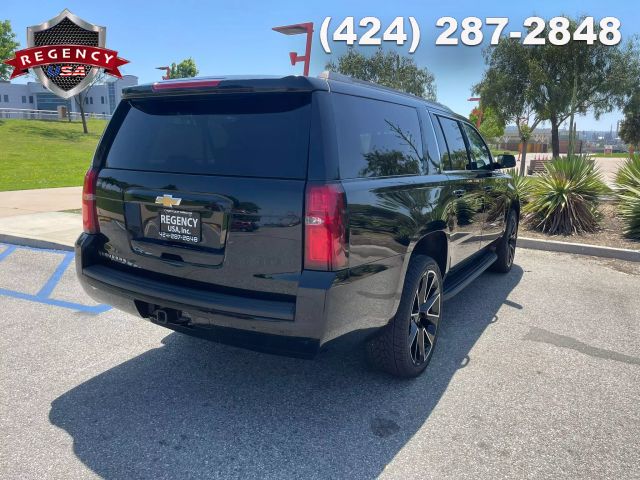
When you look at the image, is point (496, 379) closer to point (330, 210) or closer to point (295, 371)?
point (295, 371)

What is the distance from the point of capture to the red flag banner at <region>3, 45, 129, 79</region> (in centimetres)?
2173

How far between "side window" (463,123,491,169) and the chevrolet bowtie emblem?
10.0ft

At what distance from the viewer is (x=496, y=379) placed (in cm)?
358

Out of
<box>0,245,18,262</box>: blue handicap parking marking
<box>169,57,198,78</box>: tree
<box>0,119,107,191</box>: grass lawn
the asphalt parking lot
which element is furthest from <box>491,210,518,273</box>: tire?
<box>169,57,198,78</box>: tree

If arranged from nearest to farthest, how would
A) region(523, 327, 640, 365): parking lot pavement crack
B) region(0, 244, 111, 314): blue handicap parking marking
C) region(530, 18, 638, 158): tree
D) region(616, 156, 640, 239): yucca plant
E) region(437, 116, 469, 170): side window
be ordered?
1. region(523, 327, 640, 365): parking lot pavement crack
2. region(437, 116, 469, 170): side window
3. region(0, 244, 111, 314): blue handicap parking marking
4. region(616, 156, 640, 239): yucca plant
5. region(530, 18, 638, 158): tree

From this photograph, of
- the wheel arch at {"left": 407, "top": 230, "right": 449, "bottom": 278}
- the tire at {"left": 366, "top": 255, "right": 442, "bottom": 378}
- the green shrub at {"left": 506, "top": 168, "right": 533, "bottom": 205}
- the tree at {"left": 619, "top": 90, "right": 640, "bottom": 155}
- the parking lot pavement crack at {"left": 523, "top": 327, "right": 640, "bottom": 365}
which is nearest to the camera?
the tire at {"left": 366, "top": 255, "right": 442, "bottom": 378}

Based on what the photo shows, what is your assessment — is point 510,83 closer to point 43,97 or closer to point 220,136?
point 220,136

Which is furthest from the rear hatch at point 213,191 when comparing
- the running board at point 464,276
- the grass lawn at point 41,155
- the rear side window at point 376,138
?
the grass lawn at point 41,155

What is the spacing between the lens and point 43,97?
91688mm

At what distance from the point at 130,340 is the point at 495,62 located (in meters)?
26.4

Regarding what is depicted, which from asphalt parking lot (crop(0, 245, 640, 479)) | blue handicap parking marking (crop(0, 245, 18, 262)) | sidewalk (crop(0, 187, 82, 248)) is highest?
sidewalk (crop(0, 187, 82, 248))

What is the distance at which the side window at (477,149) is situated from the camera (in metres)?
4.99

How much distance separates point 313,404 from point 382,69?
30719 mm

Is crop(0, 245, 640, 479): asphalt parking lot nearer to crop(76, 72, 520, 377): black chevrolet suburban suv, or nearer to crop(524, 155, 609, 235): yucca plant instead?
crop(76, 72, 520, 377): black chevrolet suburban suv
